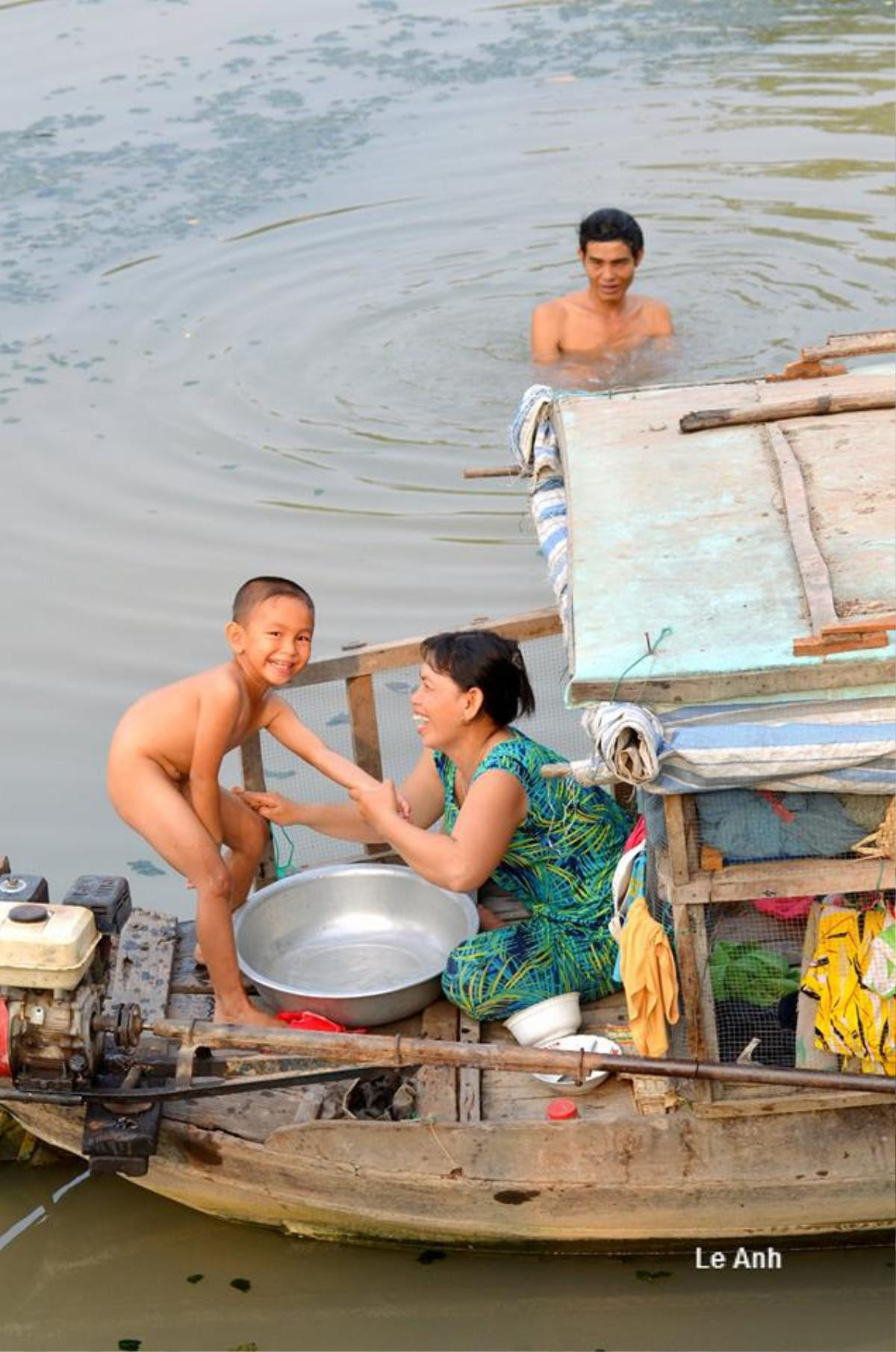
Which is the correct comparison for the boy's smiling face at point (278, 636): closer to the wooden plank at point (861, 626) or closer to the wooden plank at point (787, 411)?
the wooden plank at point (787, 411)

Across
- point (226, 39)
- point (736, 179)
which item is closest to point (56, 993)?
point (736, 179)

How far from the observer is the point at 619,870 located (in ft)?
14.6

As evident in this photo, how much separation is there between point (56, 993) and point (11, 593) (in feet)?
12.5

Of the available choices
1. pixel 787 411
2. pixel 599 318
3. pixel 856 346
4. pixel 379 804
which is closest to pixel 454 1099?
pixel 379 804

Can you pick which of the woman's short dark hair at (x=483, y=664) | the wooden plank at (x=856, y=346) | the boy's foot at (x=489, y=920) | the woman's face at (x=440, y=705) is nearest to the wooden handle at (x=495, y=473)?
the woman's short dark hair at (x=483, y=664)

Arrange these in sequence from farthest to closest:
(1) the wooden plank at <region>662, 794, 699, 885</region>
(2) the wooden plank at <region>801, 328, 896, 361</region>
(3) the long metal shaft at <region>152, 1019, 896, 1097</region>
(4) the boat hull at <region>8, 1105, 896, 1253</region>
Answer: (2) the wooden plank at <region>801, 328, 896, 361</region> < (4) the boat hull at <region>8, 1105, 896, 1253</region> < (3) the long metal shaft at <region>152, 1019, 896, 1097</region> < (1) the wooden plank at <region>662, 794, 699, 885</region>

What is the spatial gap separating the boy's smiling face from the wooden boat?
112 centimetres

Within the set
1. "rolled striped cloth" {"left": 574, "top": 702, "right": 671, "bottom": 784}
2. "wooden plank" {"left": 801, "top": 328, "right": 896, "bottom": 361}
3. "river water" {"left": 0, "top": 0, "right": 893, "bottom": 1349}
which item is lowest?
"river water" {"left": 0, "top": 0, "right": 893, "bottom": 1349}

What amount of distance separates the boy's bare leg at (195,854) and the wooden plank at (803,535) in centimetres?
183

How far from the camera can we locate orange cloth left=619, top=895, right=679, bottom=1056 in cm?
404

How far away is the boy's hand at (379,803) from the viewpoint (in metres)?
4.80

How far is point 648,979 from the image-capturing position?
405cm

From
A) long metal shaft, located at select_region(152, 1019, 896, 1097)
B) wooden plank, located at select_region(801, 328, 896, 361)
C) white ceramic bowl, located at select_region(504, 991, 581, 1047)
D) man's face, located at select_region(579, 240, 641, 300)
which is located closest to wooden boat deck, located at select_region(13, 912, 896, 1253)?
white ceramic bowl, located at select_region(504, 991, 581, 1047)

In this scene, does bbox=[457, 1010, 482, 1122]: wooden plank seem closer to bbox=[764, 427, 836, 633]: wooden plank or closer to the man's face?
bbox=[764, 427, 836, 633]: wooden plank
